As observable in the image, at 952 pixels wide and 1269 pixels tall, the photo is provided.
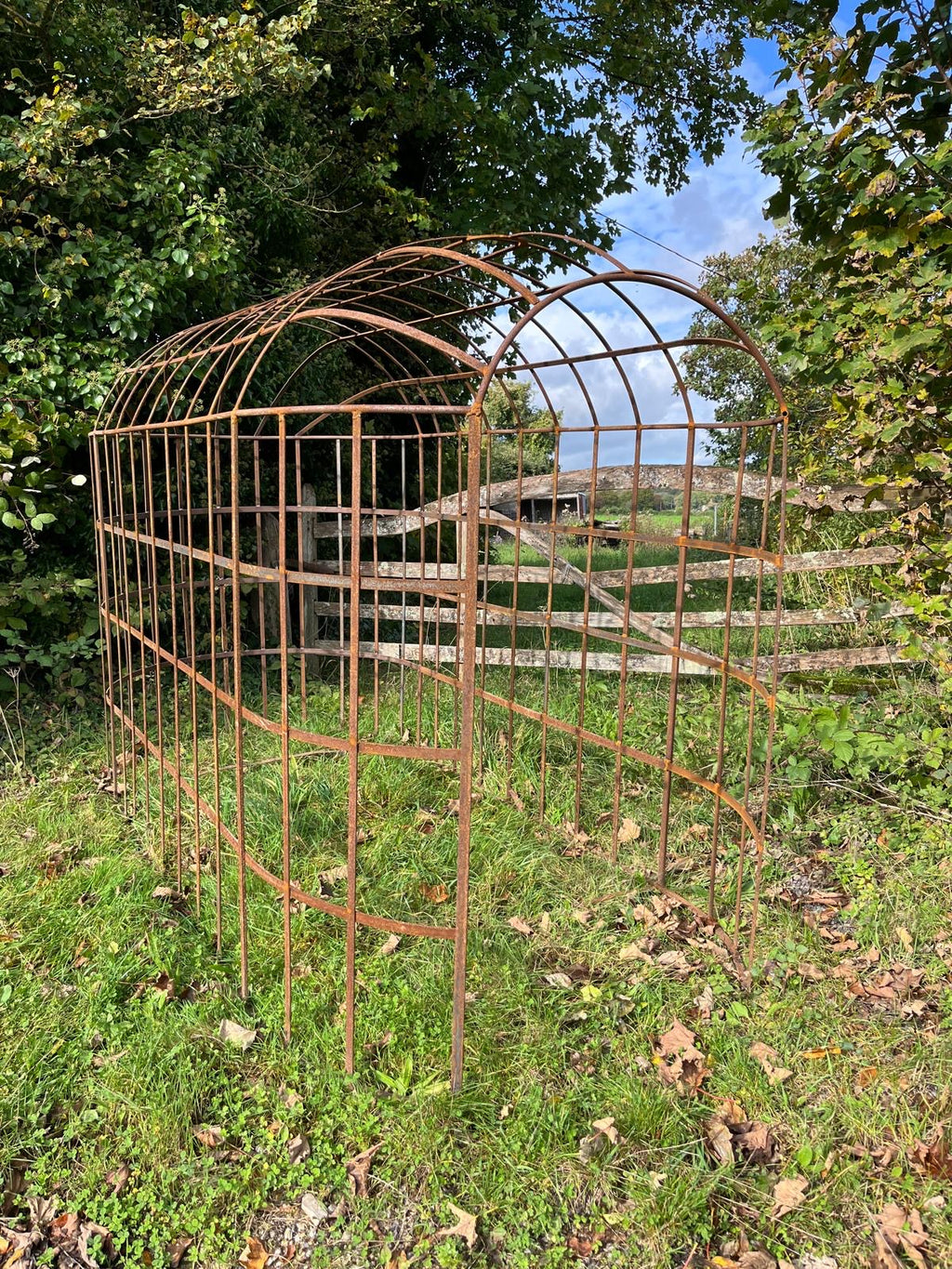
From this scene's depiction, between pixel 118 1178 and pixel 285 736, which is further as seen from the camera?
pixel 285 736

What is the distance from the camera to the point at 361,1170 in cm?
258

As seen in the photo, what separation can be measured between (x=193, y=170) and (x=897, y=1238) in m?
7.27

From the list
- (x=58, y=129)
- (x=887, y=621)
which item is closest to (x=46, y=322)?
(x=58, y=129)

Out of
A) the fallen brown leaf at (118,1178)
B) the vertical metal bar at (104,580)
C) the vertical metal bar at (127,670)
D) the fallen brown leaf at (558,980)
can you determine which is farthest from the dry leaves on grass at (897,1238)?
the vertical metal bar at (104,580)

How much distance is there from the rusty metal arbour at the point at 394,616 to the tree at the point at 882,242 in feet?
1.86

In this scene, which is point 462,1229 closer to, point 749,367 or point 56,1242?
point 56,1242

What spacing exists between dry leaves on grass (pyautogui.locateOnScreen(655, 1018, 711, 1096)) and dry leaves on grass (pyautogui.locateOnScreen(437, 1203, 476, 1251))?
845 mm

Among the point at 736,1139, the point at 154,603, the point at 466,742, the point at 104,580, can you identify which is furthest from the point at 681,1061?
the point at 104,580

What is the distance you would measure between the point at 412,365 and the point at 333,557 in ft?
7.82

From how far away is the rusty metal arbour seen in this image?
9.77 feet

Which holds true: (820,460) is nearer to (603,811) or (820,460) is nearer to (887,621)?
(887,621)

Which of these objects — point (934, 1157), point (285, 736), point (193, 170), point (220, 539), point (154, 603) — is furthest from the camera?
point (193, 170)

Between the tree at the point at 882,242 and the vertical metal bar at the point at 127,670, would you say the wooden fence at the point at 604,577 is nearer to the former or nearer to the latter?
the tree at the point at 882,242

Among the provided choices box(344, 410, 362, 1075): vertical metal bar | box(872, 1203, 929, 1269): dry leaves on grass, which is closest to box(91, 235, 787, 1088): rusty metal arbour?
box(344, 410, 362, 1075): vertical metal bar
